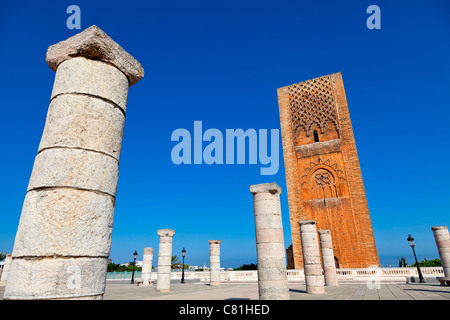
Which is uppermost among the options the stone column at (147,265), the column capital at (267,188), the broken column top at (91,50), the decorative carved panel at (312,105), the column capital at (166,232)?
the decorative carved panel at (312,105)

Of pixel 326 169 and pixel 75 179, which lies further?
pixel 326 169

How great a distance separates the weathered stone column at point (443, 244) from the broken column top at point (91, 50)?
16.7m

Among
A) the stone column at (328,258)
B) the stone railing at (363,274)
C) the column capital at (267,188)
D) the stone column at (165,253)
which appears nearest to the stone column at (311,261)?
the stone column at (328,258)

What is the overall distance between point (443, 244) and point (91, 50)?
17.2 meters

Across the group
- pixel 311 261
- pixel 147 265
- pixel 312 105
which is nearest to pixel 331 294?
pixel 311 261

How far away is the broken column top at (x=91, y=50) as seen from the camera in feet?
10.1

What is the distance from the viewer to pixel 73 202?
Result: 8.50 feet

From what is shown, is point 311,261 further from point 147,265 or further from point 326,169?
point 326,169

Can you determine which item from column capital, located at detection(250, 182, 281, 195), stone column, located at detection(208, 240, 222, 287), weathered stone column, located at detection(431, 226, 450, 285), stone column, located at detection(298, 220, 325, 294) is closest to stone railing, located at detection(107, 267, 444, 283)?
weathered stone column, located at detection(431, 226, 450, 285)

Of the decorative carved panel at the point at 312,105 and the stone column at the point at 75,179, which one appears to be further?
the decorative carved panel at the point at 312,105

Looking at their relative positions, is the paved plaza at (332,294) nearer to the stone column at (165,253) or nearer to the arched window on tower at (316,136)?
the stone column at (165,253)

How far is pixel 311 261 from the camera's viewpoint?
35.6ft

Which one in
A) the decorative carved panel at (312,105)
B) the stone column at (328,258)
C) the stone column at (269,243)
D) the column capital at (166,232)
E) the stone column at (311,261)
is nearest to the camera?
the stone column at (269,243)
